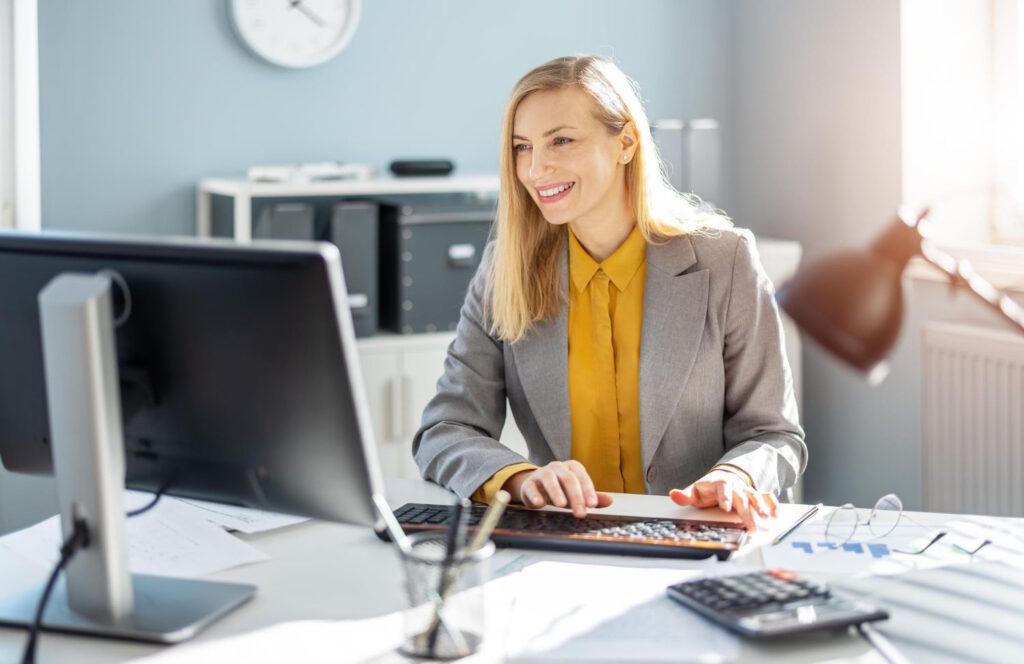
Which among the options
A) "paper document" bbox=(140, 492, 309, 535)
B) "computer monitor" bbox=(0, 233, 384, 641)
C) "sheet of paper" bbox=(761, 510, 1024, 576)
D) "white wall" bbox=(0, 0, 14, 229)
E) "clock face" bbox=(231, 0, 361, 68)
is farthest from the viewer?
"clock face" bbox=(231, 0, 361, 68)

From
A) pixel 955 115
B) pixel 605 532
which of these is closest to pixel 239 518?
pixel 605 532

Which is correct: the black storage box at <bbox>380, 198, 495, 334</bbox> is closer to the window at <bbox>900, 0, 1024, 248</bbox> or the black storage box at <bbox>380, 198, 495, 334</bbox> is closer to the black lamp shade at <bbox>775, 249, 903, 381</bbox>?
the window at <bbox>900, 0, 1024, 248</bbox>

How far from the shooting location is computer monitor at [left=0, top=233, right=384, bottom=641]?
120cm

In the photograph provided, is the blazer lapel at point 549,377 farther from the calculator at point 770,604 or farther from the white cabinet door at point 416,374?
the white cabinet door at point 416,374

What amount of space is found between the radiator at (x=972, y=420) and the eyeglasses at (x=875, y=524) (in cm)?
127

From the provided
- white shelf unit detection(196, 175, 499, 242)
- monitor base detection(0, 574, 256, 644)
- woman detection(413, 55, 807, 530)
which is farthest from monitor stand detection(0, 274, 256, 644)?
white shelf unit detection(196, 175, 499, 242)

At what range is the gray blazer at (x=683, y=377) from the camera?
1.92 meters

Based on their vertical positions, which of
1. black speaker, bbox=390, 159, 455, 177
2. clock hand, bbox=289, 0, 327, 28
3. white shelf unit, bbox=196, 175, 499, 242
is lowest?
white shelf unit, bbox=196, 175, 499, 242

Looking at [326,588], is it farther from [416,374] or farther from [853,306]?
[416,374]

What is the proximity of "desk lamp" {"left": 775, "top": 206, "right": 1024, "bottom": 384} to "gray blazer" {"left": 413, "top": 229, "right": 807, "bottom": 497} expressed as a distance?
27.9 inches

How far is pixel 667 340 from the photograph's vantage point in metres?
1.96

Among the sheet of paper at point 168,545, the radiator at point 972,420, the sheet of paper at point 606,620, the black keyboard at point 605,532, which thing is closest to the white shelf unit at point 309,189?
the radiator at point 972,420

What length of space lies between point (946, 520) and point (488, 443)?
0.68 meters

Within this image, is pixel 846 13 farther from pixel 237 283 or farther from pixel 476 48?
pixel 237 283
